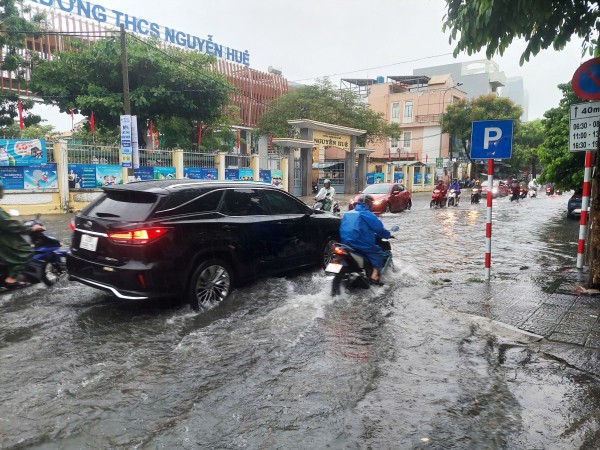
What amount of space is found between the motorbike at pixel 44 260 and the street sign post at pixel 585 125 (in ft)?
25.3

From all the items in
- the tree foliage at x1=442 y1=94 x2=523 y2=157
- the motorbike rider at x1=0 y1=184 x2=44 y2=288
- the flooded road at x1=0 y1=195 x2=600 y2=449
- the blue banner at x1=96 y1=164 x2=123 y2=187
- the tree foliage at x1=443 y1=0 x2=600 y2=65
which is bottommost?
the flooded road at x1=0 y1=195 x2=600 y2=449

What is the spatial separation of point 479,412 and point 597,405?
36.9 inches

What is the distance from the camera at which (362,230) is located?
6.14 meters

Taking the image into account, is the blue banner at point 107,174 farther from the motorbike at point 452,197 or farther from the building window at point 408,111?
the building window at point 408,111

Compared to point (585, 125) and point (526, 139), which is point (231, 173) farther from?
point (526, 139)

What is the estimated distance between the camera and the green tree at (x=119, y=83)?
23.0 meters

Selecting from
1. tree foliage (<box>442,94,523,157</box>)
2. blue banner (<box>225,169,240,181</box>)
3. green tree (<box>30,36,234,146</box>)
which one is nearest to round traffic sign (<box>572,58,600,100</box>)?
blue banner (<box>225,169,240,181</box>)

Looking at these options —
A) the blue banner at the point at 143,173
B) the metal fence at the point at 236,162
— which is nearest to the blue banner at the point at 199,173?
the metal fence at the point at 236,162

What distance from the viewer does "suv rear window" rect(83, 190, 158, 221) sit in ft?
16.3

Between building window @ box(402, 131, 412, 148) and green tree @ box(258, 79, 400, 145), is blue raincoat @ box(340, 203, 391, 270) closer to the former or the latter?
green tree @ box(258, 79, 400, 145)

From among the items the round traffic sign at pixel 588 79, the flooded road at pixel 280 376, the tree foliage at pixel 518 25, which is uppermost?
the tree foliage at pixel 518 25

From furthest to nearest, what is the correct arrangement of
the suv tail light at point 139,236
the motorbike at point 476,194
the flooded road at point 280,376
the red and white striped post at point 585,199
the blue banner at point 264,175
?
the motorbike at point 476,194 < the blue banner at point 264,175 < the red and white striped post at point 585,199 < the suv tail light at point 139,236 < the flooded road at point 280,376

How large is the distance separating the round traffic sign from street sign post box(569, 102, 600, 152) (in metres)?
0.70

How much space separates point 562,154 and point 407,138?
4055 cm
